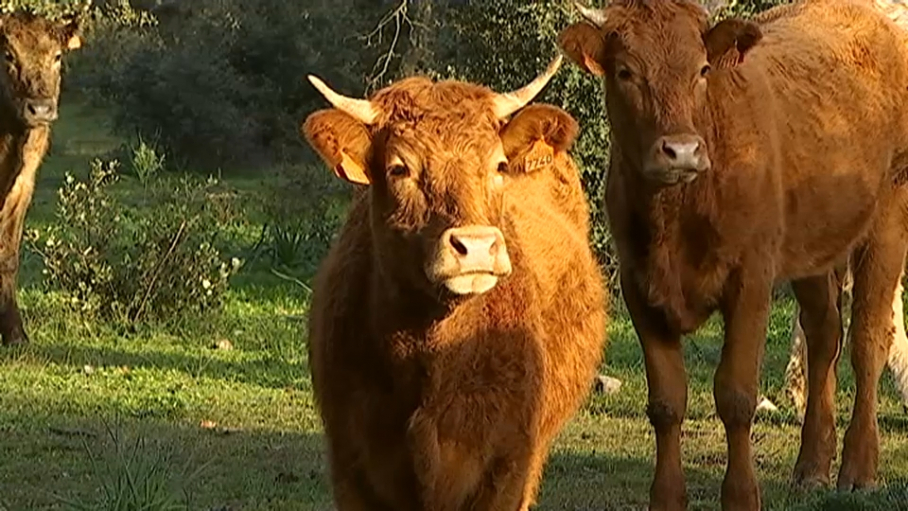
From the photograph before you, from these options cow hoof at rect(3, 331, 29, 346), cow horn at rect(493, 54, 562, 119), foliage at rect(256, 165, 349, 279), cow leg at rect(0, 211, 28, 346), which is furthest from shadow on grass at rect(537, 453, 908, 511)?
foliage at rect(256, 165, 349, 279)

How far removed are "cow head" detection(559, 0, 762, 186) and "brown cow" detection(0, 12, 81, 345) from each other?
307 inches

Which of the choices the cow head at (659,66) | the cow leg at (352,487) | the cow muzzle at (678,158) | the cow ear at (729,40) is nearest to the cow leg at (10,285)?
the cow head at (659,66)

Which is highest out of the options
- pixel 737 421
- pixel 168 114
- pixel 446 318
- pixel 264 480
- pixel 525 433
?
pixel 446 318

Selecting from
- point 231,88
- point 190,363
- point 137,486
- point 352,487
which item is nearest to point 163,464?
point 137,486

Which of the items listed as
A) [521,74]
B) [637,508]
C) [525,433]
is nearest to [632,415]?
[637,508]

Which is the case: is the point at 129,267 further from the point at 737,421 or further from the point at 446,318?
the point at 446,318

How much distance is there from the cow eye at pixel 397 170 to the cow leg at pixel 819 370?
Result: 4047 mm

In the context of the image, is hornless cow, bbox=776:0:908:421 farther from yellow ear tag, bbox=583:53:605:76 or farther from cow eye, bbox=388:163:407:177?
cow eye, bbox=388:163:407:177

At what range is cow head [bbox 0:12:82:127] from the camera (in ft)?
48.3

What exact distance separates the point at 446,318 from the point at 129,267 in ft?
30.3

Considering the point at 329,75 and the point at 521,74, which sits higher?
the point at 521,74

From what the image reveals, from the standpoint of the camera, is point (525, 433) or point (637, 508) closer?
point (525, 433)

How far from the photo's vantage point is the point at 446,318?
248 inches

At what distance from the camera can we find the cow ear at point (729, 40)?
788 cm
